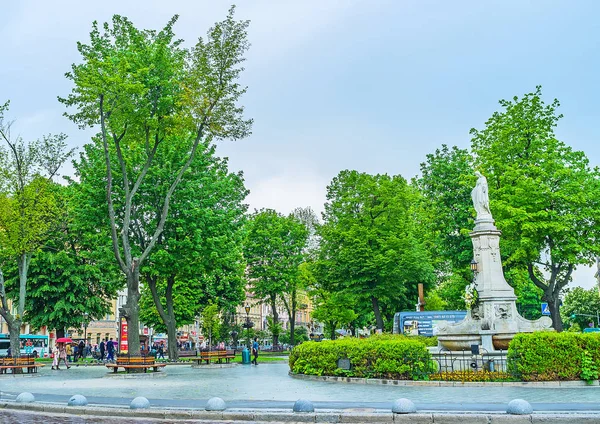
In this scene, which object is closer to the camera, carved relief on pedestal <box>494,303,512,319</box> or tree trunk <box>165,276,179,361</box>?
carved relief on pedestal <box>494,303,512,319</box>

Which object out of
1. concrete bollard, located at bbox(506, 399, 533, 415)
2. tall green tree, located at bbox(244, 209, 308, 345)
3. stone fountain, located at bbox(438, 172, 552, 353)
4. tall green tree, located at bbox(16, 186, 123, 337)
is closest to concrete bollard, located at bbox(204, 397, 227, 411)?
concrete bollard, located at bbox(506, 399, 533, 415)

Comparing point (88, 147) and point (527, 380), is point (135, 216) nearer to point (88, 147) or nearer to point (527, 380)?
point (88, 147)

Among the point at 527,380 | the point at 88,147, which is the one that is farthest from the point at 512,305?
the point at 88,147

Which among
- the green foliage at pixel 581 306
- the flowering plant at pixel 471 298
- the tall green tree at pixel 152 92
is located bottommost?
the green foliage at pixel 581 306

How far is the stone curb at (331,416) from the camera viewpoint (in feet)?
34.8

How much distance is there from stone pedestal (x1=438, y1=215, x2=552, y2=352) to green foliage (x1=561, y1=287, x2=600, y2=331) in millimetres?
69410

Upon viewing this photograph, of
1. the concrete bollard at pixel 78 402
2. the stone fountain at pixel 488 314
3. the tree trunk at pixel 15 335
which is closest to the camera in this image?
the concrete bollard at pixel 78 402

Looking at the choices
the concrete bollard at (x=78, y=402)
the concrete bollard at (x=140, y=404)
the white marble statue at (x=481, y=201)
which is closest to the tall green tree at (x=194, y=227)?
the white marble statue at (x=481, y=201)

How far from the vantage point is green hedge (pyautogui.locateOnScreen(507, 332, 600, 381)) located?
1688cm

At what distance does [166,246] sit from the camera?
1287 inches

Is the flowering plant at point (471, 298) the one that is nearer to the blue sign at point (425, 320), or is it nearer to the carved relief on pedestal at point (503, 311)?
the carved relief on pedestal at point (503, 311)

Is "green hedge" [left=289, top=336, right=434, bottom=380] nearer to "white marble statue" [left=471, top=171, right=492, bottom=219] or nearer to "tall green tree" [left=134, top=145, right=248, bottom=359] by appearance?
"white marble statue" [left=471, top=171, right=492, bottom=219]

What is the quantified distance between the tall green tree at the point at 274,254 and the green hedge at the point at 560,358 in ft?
135

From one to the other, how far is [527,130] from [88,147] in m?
25.1
